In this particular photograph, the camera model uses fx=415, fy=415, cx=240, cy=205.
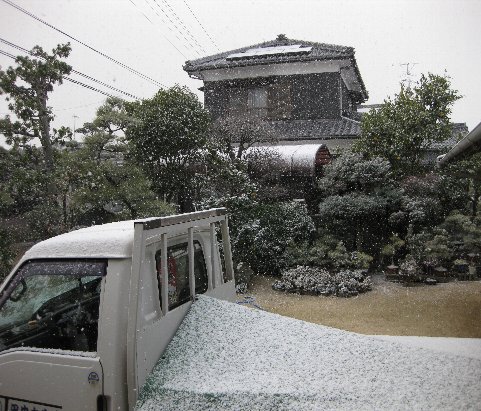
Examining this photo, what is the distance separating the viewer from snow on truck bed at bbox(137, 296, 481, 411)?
6.85ft

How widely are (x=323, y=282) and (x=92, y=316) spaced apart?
7741 millimetres

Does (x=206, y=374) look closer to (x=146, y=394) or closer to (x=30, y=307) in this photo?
(x=146, y=394)

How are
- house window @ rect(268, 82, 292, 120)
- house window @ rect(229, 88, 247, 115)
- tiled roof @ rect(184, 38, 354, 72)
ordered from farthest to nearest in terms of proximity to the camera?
house window @ rect(229, 88, 247, 115)
house window @ rect(268, 82, 292, 120)
tiled roof @ rect(184, 38, 354, 72)

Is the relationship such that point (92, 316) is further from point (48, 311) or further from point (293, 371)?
point (293, 371)

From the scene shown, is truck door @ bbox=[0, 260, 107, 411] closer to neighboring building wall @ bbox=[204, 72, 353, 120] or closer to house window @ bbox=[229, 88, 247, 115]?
neighboring building wall @ bbox=[204, 72, 353, 120]

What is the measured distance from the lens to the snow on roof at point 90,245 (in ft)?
8.37

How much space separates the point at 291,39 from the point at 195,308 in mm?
20294

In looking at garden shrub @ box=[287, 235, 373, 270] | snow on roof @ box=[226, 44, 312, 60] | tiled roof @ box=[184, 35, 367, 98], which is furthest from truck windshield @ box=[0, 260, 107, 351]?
snow on roof @ box=[226, 44, 312, 60]

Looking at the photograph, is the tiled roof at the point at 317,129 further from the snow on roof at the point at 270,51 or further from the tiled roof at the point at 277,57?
the snow on roof at the point at 270,51

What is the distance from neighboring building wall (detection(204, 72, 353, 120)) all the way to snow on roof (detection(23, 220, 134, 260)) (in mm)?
16394

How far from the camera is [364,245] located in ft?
40.3

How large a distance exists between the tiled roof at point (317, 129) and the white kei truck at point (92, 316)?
47.5 feet

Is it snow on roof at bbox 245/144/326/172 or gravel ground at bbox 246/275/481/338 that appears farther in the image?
snow on roof at bbox 245/144/326/172

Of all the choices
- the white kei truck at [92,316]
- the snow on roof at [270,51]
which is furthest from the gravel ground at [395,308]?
the snow on roof at [270,51]
